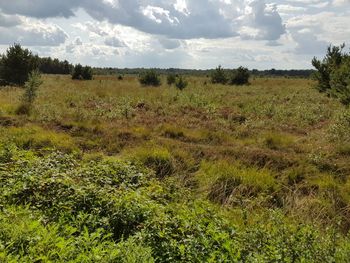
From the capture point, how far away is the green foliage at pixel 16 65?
27.6 m

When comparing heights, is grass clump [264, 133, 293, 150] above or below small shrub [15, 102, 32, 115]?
below

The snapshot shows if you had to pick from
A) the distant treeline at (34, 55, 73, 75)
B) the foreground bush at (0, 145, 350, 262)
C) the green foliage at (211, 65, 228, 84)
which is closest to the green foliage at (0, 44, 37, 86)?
the green foliage at (211, 65, 228, 84)

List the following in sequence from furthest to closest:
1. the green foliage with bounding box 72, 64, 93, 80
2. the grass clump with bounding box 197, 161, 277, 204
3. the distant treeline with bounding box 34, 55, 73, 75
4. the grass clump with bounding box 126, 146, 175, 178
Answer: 1. the distant treeline with bounding box 34, 55, 73, 75
2. the green foliage with bounding box 72, 64, 93, 80
3. the grass clump with bounding box 126, 146, 175, 178
4. the grass clump with bounding box 197, 161, 277, 204

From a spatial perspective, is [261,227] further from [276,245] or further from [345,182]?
[345,182]

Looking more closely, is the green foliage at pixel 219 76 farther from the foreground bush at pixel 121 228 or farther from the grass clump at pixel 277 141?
the foreground bush at pixel 121 228

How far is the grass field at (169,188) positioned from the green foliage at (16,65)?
16.5m

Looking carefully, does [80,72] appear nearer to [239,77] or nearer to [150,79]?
[150,79]

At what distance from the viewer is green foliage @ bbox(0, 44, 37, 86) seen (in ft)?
90.7

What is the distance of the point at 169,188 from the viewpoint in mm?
6438

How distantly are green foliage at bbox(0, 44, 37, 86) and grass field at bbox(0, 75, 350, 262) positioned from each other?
16.5 meters

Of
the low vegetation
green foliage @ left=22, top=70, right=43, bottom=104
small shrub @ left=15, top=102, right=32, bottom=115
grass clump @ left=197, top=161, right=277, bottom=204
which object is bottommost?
grass clump @ left=197, top=161, right=277, bottom=204

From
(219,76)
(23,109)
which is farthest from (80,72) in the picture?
(23,109)

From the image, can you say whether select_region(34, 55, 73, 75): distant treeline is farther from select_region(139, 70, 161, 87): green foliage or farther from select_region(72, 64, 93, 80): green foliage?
select_region(139, 70, 161, 87): green foliage

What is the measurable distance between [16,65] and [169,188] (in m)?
25.9
